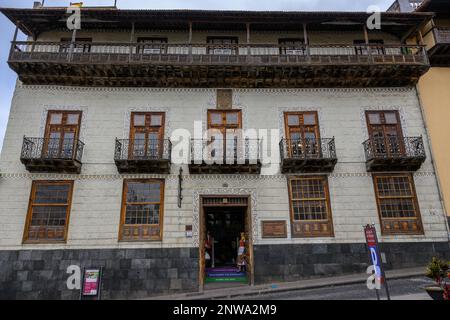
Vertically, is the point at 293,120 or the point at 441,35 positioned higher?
the point at 441,35

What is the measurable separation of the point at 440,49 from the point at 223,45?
11.1m

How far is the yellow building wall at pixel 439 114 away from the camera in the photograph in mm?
14023

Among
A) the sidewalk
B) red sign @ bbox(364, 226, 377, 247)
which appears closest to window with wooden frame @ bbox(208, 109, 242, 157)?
the sidewalk

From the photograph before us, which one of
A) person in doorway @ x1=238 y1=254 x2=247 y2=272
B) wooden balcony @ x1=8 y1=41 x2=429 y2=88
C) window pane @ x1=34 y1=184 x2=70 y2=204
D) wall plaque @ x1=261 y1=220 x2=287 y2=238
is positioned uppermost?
wooden balcony @ x1=8 y1=41 x2=429 y2=88

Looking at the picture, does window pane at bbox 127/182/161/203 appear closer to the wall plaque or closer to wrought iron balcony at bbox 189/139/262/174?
wrought iron balcony at bbox 189/139/262/174

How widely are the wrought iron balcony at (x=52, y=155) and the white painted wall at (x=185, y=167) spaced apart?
1.23 ft

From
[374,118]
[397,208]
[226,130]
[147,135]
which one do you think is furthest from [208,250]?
[374,118]

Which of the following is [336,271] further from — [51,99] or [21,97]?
[21,97]

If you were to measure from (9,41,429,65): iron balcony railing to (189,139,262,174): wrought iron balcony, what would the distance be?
3.85 metres

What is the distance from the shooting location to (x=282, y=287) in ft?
37.7

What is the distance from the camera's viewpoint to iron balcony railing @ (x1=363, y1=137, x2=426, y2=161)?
1362 centimetres

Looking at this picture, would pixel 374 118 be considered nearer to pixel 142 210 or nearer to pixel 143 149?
pixel 143 149

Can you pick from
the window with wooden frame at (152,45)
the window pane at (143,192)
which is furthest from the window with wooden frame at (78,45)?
the window pane at (143,192)

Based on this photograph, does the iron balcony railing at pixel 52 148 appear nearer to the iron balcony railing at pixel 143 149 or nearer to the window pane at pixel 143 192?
the iron balcony railing at pixel 143 149
